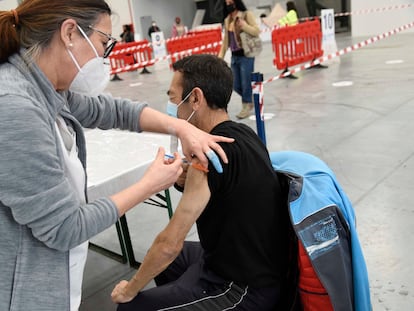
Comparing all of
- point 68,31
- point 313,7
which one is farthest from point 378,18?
point 68,31

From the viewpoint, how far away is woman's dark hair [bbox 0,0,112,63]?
1002 mm

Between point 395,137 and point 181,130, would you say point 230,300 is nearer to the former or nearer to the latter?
point 181,130

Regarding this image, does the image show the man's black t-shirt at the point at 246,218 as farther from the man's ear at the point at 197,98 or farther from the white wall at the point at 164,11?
the white wall at the point at 164,11

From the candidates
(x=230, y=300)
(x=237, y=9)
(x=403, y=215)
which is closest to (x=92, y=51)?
(x=230, y=300)

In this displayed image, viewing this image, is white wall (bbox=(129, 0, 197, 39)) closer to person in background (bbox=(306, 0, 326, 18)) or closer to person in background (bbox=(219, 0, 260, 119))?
person in background (bbox=(306, 0, 326, 18))

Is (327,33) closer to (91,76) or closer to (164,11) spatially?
(91,76)

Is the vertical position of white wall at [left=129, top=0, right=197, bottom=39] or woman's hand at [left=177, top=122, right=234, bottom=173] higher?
white wall at [left=129, top=0, right=197, bottom=39]

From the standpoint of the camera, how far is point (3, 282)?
40.9 inches

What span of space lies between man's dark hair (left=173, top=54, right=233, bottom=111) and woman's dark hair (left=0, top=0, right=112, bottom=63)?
638mm

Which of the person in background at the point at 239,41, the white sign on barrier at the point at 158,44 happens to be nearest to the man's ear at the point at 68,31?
the person in background at the point at 239,41

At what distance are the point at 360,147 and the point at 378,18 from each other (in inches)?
442

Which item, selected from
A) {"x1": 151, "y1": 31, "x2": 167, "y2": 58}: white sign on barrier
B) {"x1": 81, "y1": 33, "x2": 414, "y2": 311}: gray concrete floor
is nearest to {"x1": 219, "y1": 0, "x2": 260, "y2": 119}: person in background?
{"x1": 81, "y1": 33, "x2": 414, "y2": 311}: gray concrete floor

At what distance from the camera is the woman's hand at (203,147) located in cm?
131

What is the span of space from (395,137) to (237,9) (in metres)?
2.44
